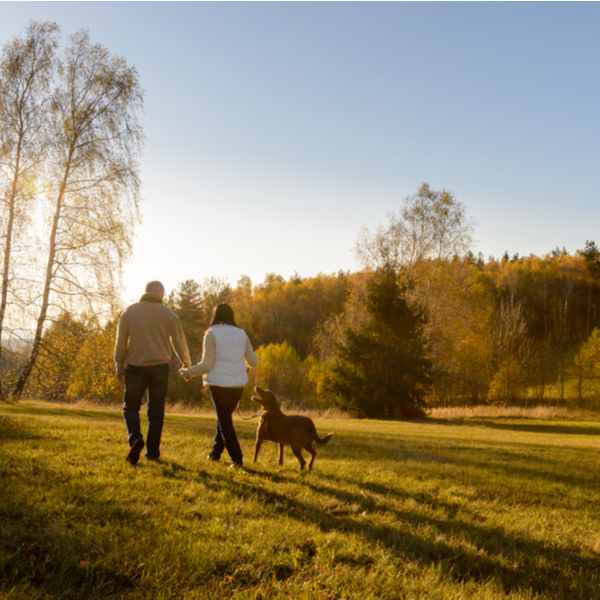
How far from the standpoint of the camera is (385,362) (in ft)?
81.8

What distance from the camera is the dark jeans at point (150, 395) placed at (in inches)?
218

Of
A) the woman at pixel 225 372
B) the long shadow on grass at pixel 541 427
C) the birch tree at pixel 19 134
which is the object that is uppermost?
the birch tree at pixel 19 134

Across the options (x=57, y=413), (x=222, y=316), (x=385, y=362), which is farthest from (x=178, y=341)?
(x=385, y=362)

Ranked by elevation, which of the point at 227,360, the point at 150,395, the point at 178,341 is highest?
the point at 178,341

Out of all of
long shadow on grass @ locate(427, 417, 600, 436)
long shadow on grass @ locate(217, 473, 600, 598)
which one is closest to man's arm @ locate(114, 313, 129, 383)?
long shadow on grass @ locate(217, 473, 600, 598)

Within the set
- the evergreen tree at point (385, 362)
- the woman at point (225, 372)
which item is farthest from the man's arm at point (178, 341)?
the evergreen tree at point (385, 362)

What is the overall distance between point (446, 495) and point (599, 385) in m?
40.9

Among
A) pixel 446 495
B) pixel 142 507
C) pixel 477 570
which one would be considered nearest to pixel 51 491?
pixel 142 507

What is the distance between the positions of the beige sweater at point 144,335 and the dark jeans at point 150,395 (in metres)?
0.10

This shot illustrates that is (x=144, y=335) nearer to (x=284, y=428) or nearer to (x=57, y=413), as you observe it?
(x=284, y=428)

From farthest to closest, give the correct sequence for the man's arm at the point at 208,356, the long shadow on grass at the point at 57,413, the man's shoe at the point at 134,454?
the long shadow on grass at the point at 57,413, the man's arm at the point at 208,356, the man's shoe at the point at 134,454

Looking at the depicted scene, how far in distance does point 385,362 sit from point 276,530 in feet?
72.7

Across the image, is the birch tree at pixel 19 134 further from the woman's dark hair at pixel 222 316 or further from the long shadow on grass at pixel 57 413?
the woman's dark hair at pixel 222 316

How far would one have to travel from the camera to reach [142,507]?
11.8ft
